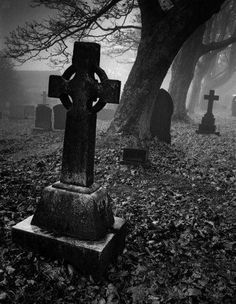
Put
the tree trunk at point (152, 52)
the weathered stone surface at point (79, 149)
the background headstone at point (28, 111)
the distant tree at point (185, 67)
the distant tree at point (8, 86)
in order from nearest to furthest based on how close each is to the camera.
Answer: the weathered stone surface at point (79, 149), the tree trunk at point (152, 52), the distant tree at point (185, 67), the background headstone at point (28, 111), the distant tree at point (8, 86)

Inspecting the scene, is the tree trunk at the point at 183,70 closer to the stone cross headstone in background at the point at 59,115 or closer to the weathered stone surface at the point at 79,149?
the stone cross headstone in background at the point at 59,115

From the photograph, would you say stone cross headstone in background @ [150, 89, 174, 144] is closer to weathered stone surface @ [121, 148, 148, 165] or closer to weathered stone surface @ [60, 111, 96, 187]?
weathered stone surface @ [121, 148, 148, 165]

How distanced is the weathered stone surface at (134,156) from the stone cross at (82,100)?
3.78 meters

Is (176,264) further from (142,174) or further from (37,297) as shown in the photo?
(142,174)

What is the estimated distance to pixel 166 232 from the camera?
4.20 m

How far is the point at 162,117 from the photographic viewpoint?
10531 mm

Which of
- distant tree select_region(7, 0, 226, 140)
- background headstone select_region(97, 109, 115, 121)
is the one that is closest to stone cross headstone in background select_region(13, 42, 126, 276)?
distant tree select_region(7, 0, 226, 140)

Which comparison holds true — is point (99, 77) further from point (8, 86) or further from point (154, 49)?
point (8, 86)

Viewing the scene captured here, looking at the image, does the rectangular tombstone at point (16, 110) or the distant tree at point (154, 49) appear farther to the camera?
the rectangular tombstone at point (16, 110)

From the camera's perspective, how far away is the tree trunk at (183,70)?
17.2 m

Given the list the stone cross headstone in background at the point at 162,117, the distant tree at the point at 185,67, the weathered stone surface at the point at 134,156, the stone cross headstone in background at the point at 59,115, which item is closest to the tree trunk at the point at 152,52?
the stone cross headstone in background at the point at 162,117

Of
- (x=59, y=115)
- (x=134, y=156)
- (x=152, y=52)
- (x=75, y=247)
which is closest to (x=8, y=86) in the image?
(x=59, y=115)

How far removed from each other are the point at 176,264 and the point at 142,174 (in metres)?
3.37

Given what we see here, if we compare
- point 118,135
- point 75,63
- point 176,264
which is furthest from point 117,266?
point 118,135
